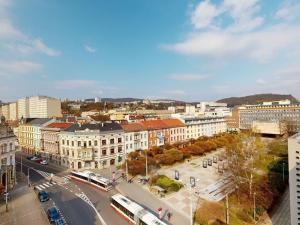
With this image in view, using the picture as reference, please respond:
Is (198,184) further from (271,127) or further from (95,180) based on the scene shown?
(271,127)

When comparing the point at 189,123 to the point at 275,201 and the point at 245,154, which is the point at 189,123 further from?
the point at 275,201

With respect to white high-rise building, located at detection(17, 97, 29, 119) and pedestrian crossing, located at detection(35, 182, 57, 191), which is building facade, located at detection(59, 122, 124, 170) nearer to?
pedestrian crossing, located at detection(35, 182, 57, 191)

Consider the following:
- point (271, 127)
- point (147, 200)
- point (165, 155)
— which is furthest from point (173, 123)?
point (271, 127)

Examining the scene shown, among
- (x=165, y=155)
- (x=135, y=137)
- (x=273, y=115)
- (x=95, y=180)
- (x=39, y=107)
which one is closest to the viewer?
(x=95, y=180)

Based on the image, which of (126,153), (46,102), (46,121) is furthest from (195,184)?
(46,102)

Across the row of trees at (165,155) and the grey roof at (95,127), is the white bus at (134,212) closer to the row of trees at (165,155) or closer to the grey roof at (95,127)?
the row of trees at (165,155)
